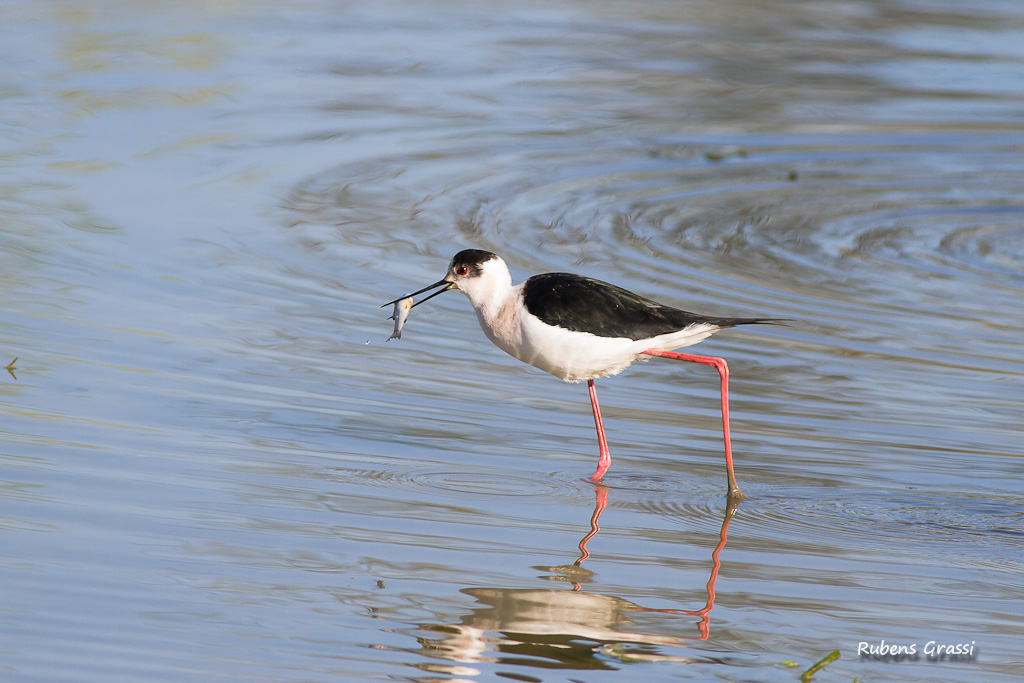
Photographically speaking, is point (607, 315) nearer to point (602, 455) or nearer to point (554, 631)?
point (602, 455)

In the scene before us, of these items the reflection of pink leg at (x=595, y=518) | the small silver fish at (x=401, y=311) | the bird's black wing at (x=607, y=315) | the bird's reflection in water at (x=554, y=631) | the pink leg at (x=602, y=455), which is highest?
the bird's black wing at (x=607, y=315)

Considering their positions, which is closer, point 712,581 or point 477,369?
point 712,581

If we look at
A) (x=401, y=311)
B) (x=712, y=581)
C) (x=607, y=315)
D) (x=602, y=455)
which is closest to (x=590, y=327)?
(x=607, y=315)

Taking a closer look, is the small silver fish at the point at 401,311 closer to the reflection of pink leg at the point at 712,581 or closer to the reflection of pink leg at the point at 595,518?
the reflection of pink leg at the point at 595,518

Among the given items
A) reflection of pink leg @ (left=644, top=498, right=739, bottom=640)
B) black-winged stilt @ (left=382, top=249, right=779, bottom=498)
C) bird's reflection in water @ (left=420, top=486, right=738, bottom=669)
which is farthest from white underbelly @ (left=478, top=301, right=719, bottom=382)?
bird's reflection in water @ (left=420, top=486, right=738, bottom=669)

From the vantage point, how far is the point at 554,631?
15.1ft

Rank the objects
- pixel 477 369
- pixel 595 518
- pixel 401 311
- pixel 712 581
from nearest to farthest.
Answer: pixel 712 581
pixel 595 518
pixel 401 311
pixel 477 369

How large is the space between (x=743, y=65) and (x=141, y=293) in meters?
8.92

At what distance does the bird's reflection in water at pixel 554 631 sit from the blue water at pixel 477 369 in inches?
0.6

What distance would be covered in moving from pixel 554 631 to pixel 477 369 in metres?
3.05

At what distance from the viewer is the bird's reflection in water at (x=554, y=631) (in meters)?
4.42

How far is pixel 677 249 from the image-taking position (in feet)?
32.2

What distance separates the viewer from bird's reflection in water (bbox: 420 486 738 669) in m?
4.42

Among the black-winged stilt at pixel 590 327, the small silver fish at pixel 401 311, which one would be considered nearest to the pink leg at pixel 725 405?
the black-winged stilt at pixel 590 327
